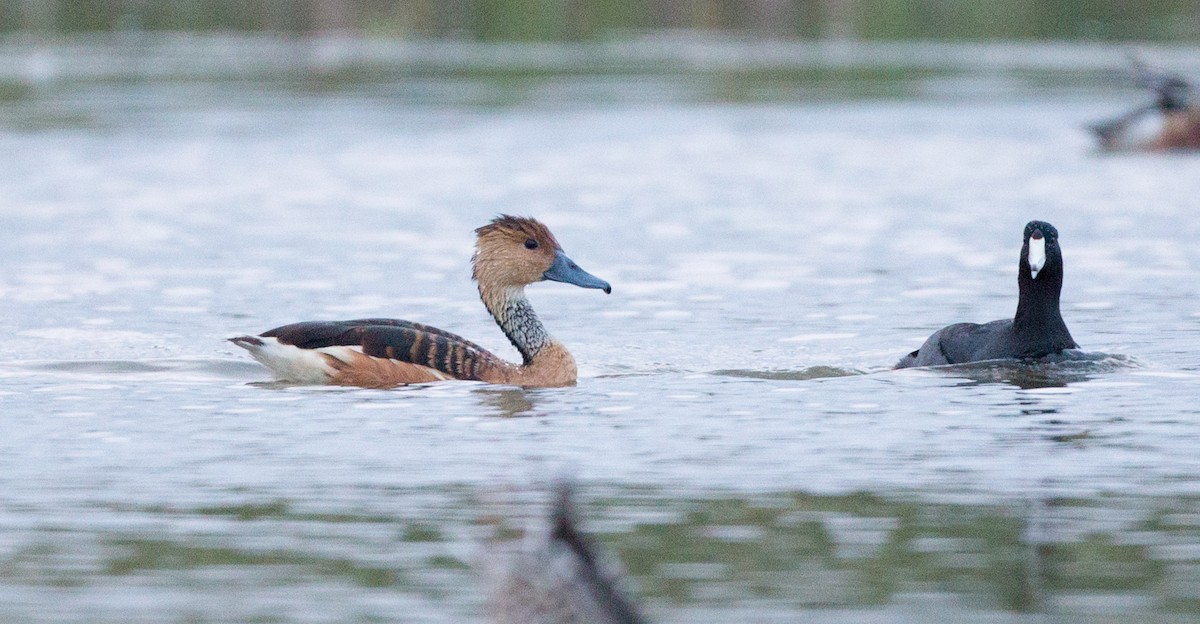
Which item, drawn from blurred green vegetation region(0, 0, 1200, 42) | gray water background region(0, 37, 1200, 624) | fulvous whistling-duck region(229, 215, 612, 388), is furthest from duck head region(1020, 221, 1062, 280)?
blurred green vegetation region(0, 0, 1200, 42)

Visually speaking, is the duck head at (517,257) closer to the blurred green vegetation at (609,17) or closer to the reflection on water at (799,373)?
the reflection on water at (799,373)

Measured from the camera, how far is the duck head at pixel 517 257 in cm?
1259

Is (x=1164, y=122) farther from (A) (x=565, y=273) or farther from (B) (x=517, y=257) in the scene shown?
(B) (x=517, y=257)

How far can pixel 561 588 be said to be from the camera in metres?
5.13

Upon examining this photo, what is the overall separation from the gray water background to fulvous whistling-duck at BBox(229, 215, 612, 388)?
0.19 meters

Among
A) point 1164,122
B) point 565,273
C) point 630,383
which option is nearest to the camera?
point 630,383

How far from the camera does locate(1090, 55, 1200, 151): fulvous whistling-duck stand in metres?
28.1

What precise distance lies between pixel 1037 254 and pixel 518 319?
124 inches

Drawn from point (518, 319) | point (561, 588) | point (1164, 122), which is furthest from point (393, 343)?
point (1164, 122)

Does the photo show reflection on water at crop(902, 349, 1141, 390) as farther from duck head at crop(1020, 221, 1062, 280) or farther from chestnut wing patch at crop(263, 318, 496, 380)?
chestnut wing patch at crop(263, 318, 496, 380)

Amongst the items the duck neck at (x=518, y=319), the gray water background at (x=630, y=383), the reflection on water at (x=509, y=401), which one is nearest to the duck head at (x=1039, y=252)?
the gray water background at (x=630, y=383)

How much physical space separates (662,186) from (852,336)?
35.3 ft

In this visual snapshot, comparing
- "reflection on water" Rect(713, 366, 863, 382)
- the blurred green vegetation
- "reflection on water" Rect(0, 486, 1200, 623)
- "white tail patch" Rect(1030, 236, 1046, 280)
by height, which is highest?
the blurred green vegetation

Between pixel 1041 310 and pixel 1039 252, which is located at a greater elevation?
pixel 1039 252
